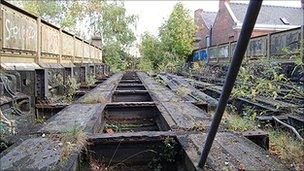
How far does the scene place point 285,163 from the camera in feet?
8.07

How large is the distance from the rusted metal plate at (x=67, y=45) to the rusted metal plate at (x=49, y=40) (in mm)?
797

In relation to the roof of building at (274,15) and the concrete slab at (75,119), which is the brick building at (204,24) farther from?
the concrete slab at (75,119)

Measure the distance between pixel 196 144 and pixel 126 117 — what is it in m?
2.30

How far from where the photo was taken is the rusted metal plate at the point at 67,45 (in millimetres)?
9406

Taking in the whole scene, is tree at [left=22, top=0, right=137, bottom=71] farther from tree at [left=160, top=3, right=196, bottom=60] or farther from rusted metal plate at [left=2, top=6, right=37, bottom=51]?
rusted metal plate at [left=2, top=6, right=37, bottom=51]

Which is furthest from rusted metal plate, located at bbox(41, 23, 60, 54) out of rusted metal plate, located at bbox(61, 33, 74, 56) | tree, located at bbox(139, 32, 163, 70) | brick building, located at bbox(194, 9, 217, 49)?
brick building, located at bbox(194, 9, 217, 49)

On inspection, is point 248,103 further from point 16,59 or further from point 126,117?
point 16,59

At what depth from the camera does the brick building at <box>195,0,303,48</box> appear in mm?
31750

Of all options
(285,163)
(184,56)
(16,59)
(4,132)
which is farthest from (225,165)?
(184,56)

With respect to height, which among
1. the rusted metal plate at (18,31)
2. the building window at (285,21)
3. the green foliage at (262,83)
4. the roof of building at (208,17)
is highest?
the roof of building at (208,17)

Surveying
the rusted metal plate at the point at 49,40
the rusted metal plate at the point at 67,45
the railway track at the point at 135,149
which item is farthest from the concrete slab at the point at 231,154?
the rusted metal plate at the point at 67,45

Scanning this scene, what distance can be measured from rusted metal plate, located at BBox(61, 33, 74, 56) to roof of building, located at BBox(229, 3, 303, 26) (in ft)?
80.8

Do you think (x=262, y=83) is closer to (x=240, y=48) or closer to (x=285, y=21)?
(x=240, y=48)

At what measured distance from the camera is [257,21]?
31406 millimetres
